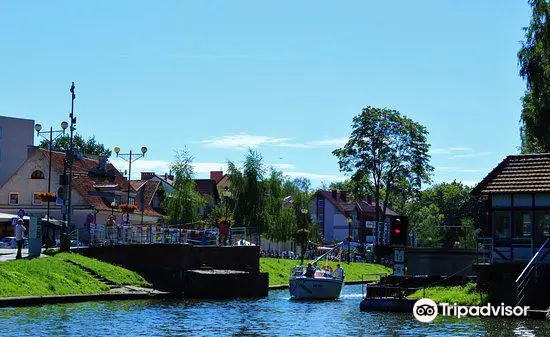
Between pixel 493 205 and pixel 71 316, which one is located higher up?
pixel 493 205

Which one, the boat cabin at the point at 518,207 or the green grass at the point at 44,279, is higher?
the boat cabin at the point at 518,207

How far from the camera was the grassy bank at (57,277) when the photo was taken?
131 ft

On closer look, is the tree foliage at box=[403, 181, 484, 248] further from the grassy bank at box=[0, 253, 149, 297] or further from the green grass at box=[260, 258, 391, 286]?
the grassy bank at box=[0, 253, 149, 297]

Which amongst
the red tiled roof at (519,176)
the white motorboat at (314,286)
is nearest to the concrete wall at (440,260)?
the white motorboat at (314,286)

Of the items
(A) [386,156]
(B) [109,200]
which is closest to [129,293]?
(B) [109,200]

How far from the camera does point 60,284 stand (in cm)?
4297

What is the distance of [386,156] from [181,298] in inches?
1788

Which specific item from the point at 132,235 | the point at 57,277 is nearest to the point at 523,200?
the point at 57,277

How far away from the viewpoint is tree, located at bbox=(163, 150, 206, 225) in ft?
285

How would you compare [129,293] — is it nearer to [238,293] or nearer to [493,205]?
[238,293]

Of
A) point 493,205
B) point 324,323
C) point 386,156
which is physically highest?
point 386,156

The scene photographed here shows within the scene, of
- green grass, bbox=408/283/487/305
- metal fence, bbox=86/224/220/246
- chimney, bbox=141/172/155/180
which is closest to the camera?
green grass, bbox=408/283/487/305

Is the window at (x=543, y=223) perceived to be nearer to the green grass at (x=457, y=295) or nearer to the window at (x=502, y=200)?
the window at (x=502, y=200)

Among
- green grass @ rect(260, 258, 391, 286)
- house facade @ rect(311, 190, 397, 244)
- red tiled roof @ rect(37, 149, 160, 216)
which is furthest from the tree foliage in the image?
red tiled roof @ rect(37, 149, 160, 216)
